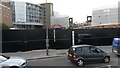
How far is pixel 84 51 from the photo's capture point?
13.9 m

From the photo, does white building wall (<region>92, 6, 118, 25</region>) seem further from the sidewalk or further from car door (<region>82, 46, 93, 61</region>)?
car door (<region>82, 46, 93, 61</region>)

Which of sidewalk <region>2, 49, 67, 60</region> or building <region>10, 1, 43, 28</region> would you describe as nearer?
sidewalk <region>2, 49, 67, 60</region>

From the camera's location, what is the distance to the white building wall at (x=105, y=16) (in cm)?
8375

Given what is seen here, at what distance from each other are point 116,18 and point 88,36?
6112 centimetres

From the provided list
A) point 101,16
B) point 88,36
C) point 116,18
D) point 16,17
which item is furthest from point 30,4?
point 88,36

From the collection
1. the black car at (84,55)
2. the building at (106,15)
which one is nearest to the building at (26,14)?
the building at (106,15)

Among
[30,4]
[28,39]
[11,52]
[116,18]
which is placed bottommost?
[11,52]

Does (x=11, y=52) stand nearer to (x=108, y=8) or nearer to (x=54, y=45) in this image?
(x=54, y=45)

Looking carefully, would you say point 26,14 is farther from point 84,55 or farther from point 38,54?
point 84,55

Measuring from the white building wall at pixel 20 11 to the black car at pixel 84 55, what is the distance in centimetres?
12096

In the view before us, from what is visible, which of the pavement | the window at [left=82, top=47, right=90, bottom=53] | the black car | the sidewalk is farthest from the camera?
the pavement

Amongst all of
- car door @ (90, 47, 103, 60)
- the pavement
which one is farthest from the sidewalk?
car door @ (90, 47, 103, 60)

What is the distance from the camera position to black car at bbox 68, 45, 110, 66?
13578 millimetres

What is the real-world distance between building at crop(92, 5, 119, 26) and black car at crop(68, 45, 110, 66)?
69024 millimetres
